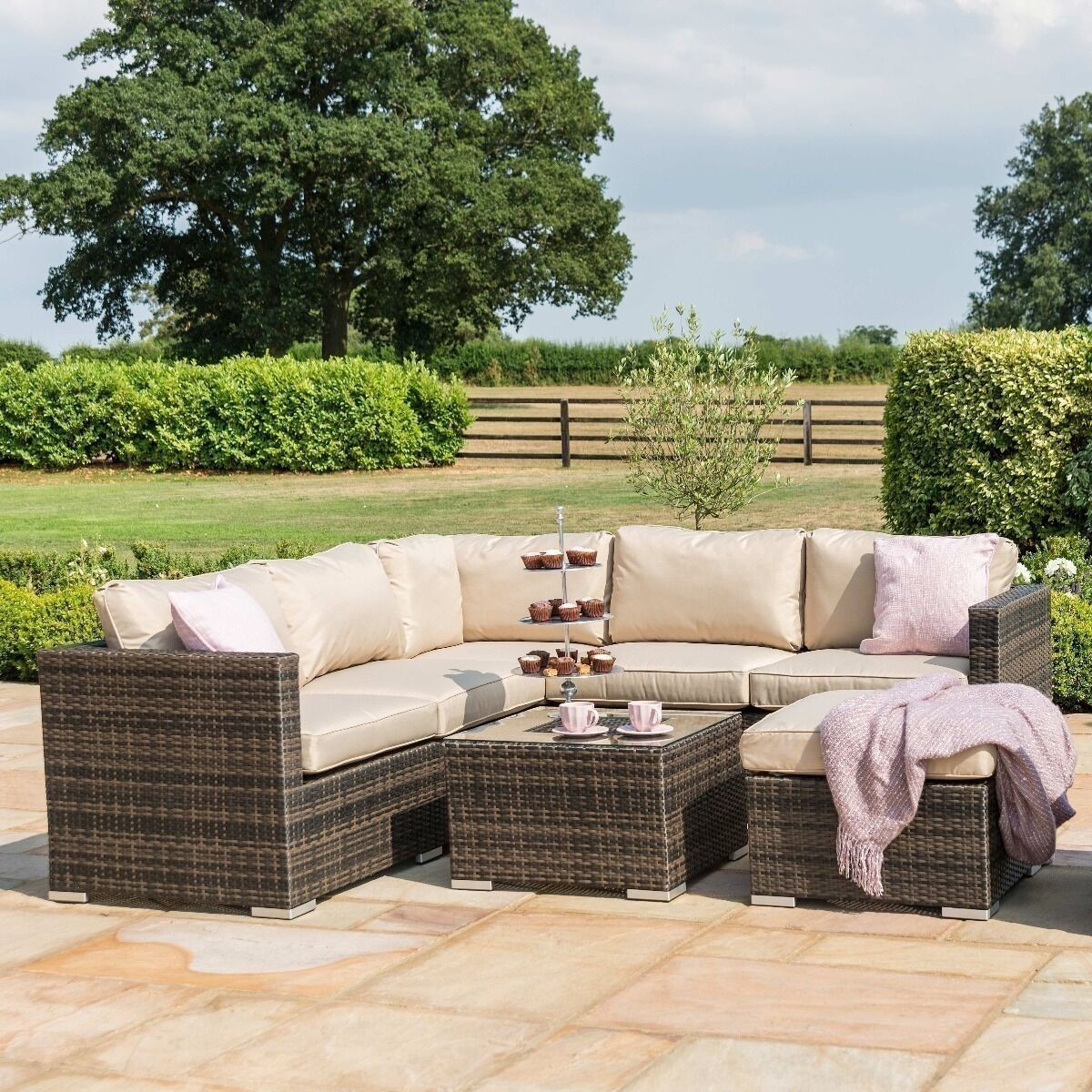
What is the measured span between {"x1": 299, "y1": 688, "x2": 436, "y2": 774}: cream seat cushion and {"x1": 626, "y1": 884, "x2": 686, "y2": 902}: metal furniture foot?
84 centimetres

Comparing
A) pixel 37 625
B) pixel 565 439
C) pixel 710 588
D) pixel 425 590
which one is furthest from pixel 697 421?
pixel 565 439

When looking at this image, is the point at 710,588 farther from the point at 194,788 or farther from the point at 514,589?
the point at 194,788

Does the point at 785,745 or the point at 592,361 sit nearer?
the point at 785,745

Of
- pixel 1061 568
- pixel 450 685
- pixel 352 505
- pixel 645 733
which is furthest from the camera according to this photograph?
pixel 352 505

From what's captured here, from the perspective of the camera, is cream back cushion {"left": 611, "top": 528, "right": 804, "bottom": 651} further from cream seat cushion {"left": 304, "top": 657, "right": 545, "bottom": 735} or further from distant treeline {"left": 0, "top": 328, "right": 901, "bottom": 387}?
distant treeline {"left": 0, "top": 328, "right": 901, "bottom": 387}

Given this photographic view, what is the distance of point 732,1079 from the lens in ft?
9.66

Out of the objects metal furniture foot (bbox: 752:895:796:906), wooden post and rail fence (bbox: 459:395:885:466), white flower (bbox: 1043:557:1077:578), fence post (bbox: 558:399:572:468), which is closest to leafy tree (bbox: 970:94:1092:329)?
wooden post and rail fence (bbox: 459:395:885:466)

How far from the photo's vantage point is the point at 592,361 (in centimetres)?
3133

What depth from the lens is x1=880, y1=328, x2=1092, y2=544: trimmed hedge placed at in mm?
8344

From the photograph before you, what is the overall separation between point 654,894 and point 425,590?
76.5 inches

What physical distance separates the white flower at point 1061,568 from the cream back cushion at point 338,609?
3.32 m

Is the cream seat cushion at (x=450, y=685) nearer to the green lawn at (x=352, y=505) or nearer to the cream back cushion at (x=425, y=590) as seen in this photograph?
Answer: the cream back cushion at (x=425, y=590)

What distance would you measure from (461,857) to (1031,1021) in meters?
1.71

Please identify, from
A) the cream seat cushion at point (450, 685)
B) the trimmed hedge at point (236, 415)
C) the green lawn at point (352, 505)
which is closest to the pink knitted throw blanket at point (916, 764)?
the cream seat cushion at point (450, 685)
